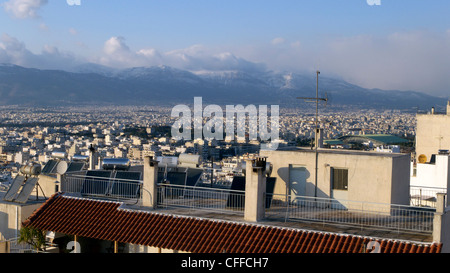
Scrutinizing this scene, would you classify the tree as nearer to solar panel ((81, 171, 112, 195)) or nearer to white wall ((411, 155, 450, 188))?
solar panel ((81, 171, 112, 195))

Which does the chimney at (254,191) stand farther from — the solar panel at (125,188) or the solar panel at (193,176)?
the solar panel at (125,188)

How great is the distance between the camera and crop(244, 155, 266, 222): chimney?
10.2 meters

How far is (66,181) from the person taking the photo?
1276cm

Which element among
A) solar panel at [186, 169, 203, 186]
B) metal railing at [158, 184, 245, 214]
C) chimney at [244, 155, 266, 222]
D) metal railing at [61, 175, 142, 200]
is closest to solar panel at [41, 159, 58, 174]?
metal railing at [61, 175, 142, 200]

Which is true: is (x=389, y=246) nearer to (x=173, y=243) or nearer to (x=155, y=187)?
(x=173, y=243)

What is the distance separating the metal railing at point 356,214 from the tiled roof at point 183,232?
0.87 meters

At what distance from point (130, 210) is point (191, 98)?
7280 inches

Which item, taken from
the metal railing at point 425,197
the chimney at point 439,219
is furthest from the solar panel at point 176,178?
the chimney at point 439,219

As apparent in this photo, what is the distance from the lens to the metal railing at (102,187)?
12617 mm

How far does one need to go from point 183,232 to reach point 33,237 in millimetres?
3286

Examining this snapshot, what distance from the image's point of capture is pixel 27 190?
12.5 meters

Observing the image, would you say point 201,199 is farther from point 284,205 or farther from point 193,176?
point 284,205
